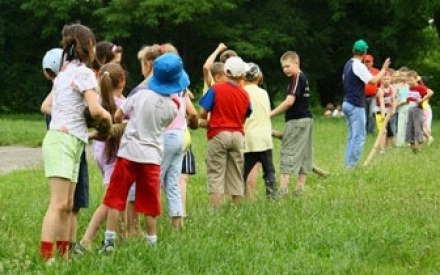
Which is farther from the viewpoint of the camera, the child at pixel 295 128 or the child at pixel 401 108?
the child at pixel 401 108

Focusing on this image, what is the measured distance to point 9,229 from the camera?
311 inches

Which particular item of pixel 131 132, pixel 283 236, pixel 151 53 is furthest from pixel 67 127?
pixel 283 236

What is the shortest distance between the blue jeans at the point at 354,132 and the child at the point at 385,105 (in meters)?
3.78

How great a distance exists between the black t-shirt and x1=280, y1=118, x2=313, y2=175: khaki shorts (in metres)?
0.07

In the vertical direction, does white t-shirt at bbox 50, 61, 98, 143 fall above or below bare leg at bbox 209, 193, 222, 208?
above

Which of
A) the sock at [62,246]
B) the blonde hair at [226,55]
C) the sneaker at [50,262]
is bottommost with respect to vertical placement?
the sneaker at [50,262]

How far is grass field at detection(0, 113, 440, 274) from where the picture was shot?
613 cm

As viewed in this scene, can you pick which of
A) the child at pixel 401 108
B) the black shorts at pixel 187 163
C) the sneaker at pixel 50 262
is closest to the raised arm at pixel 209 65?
the black shorts at pixel 187 163

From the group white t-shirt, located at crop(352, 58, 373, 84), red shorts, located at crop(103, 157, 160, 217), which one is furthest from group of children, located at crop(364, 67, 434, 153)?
→ red shorts, located at crop(103, 157, 160, 217)

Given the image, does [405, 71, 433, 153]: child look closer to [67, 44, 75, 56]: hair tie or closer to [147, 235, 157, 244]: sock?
[147, 235, 157, 244]: sock

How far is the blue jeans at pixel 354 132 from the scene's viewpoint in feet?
45.1

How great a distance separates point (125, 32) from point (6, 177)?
25.8 metres

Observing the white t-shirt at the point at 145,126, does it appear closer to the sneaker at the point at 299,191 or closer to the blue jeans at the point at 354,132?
the sneaker at the point at 299,191

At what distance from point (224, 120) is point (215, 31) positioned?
3193cm
